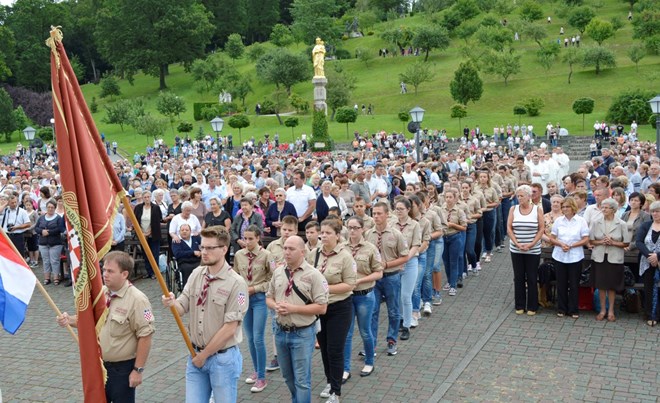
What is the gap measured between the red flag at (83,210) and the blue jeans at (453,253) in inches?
289

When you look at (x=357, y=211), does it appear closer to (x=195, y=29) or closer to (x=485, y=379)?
(x=485, y=379)

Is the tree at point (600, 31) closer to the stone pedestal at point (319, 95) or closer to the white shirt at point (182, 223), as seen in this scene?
the stone pedestal at point (319, 95)

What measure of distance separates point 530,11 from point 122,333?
95383 mm

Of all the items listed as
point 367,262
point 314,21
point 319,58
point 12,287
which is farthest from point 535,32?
point 12,287

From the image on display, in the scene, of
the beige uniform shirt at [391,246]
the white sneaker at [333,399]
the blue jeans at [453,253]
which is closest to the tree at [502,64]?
the blue jeans at [453,253]

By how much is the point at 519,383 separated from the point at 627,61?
7377 centimetres

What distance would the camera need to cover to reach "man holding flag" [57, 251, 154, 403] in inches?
236

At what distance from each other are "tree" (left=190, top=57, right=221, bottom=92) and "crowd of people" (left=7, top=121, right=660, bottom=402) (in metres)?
65.4

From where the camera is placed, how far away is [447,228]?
1184 centimetres

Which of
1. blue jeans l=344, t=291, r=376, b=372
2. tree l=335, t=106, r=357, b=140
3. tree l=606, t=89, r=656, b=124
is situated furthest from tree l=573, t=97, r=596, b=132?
blue jeans l=344, t=291, r=376, b=372

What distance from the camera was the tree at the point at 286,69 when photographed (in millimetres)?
74688

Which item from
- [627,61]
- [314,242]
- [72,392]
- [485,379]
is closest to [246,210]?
[314,242]

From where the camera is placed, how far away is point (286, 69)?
74812 millimetres

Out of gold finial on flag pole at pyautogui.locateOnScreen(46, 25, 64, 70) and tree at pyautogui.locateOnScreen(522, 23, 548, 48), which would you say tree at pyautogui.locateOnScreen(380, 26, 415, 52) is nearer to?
tree at pyautogui.locateOnScreen(522, 23, 548, 48)
